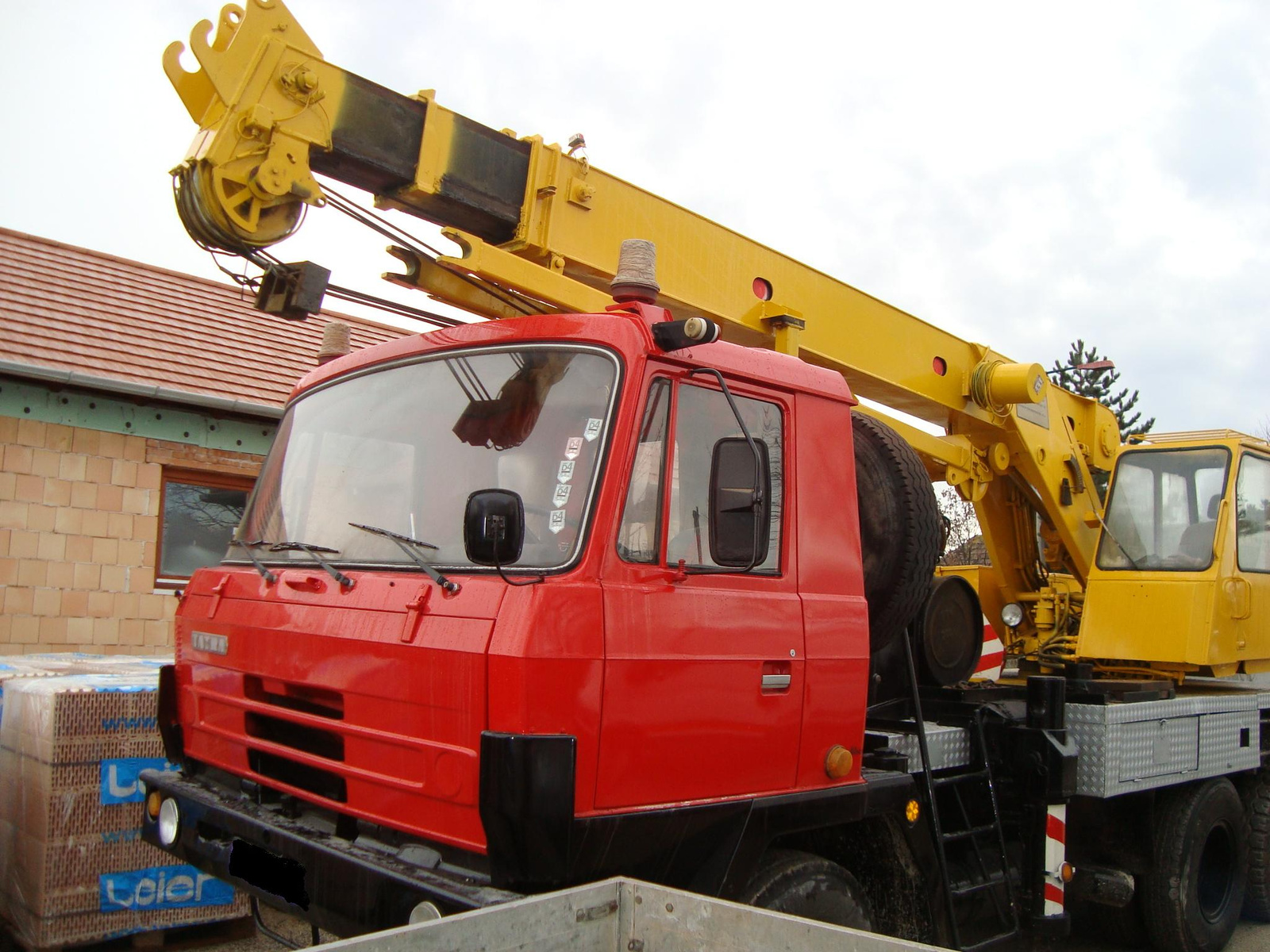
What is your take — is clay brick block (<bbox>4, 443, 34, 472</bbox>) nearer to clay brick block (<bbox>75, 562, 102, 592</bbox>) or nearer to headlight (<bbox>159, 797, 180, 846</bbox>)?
clay brick block (<bbox>75, 562, 102, 592</bbox>)

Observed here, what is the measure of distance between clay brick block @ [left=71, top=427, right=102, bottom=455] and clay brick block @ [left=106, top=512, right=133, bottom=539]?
0.53 metres

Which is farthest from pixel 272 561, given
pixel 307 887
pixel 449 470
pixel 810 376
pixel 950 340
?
pixel 950 340

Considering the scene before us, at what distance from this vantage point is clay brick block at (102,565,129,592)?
879 cm

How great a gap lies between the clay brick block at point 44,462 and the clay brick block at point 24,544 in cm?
47

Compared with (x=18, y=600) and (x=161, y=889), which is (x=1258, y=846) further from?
(x=18, y=600)

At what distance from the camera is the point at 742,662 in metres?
3.55

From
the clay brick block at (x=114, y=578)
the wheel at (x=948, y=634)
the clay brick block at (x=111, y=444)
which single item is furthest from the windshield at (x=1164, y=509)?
the clay brick block at (x=111, y=444)

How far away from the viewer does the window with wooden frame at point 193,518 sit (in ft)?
30.6

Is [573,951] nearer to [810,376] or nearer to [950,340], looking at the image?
[810,376]

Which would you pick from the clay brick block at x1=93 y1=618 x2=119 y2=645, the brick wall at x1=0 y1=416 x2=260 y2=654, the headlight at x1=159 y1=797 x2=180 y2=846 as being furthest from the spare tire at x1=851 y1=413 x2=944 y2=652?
the clay brick block at x1=93 y1=618 x2=119 y2=645

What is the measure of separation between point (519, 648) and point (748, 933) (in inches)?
37.0

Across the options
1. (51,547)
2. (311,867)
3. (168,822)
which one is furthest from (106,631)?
(311,867)

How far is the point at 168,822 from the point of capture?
4277 mm

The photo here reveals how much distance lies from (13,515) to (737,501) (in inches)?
279
